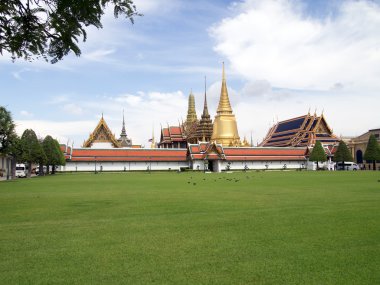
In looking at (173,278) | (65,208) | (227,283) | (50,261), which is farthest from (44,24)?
(65,208)

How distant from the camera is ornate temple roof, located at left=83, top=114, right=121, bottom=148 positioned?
78.5 meters

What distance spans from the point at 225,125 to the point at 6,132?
194ft

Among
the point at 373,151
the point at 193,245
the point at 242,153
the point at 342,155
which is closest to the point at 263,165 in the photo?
the point at 242,153

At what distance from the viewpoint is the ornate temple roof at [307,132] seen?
84688 millimetres

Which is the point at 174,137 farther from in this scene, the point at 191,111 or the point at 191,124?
the point at 191,111

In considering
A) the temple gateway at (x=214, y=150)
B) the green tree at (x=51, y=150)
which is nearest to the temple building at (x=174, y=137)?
the temple gateway at (x=214, y=150)

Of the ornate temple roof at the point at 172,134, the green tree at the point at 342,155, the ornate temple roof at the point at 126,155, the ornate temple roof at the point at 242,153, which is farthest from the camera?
the ornate temple roof at the point at 172,134

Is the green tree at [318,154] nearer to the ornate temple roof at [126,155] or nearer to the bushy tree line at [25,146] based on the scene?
the ornate temple roof at [126,155]

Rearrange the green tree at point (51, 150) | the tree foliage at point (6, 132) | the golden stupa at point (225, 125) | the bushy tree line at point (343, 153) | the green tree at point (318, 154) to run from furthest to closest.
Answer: the golden stupa at point (225, 125)
the green tree at point (318, 154)
the bushy tree line at point (343, 153)
the green tree at point (51, 150)
the tree foliage at point (6, 132)

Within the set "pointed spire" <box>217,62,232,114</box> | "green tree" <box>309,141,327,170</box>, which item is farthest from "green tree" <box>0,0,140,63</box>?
"pointed spire" <box>217,62,232,114</box>

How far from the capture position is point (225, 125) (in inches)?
3533

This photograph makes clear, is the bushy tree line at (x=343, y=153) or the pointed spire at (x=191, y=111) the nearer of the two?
the bushy tree line at (x=343, y=153)

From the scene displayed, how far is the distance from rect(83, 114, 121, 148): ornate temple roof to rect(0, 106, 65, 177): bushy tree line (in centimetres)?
1936

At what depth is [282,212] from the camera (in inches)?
493
